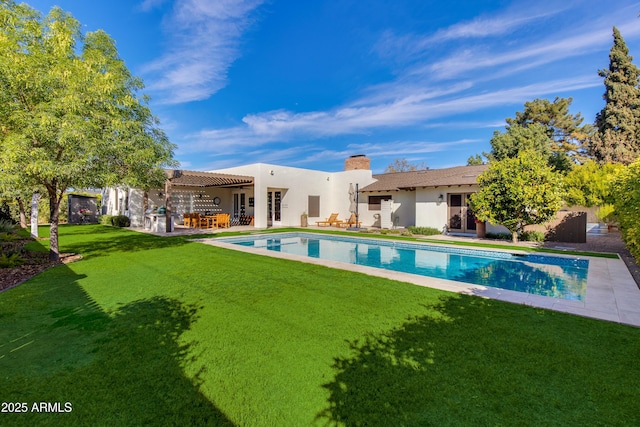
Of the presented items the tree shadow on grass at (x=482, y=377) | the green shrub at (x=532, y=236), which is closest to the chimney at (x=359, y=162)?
the green shrub at (x=532, y=236)

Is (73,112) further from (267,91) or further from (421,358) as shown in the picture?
(267,91)

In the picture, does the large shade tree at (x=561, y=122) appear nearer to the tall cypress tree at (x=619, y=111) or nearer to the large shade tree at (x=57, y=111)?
the tall cypress tree at (x=619, y=111)

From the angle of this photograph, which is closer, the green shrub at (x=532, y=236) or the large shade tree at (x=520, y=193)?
the large shade tree at (x=520, y=193)

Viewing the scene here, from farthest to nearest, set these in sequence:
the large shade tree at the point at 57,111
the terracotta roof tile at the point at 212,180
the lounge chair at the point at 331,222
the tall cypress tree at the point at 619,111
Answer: the tall cypress tree at the point at 619,111 → the lounge chair at the point at 331,222 → the terracotta roof tile at the point at 212,180 → the large shade tree at the point at 57,111

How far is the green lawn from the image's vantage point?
250 centimetres

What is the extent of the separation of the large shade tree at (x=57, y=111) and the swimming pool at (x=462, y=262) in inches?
272

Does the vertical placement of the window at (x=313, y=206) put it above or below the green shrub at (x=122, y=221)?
above

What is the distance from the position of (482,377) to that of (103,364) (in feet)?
13.1

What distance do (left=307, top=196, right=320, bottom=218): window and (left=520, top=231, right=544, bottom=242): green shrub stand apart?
44.7ft

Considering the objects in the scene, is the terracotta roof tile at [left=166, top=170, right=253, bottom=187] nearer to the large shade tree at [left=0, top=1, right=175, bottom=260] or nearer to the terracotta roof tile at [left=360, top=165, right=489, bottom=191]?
the terracotta roof tile at [left=360, top=165, right=489, bottom=191]

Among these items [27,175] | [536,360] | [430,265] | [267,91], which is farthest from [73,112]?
[267,91]

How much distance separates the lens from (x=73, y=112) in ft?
24.4

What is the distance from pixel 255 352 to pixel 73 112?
794 cm

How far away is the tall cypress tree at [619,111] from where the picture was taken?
25688 mm
